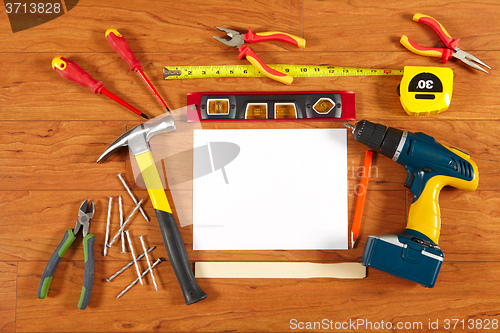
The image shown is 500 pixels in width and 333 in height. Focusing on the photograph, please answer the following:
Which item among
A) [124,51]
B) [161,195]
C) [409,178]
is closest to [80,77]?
[124,51]

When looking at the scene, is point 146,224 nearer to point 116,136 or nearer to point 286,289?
point 116,136

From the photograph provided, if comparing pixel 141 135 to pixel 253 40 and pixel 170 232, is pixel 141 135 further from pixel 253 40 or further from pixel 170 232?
pixel 253 40

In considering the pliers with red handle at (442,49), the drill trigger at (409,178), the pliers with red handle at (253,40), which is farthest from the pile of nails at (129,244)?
the pliers with red handle at (442,49)

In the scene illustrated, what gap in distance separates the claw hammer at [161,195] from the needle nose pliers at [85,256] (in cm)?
21

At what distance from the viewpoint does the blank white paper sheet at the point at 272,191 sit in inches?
41.4

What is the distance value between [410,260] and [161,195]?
29.2 inches

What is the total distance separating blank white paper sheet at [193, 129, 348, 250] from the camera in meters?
1.05

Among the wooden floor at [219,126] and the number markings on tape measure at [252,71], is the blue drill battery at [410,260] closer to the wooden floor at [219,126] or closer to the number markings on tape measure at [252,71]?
the wooden floor at [219,126]

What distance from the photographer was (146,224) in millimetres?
1066

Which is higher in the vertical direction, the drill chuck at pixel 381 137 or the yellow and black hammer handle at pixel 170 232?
the drill chuck at pixel 381 137

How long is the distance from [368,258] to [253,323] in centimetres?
40

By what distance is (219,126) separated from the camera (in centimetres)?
109

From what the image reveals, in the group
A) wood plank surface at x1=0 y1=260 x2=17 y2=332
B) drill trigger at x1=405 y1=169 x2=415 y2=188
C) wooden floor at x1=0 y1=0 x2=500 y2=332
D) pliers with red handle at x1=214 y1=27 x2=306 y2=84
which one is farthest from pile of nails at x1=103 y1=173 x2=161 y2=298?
drill trigger at x1=405 y1=169 x2=415 y2=188

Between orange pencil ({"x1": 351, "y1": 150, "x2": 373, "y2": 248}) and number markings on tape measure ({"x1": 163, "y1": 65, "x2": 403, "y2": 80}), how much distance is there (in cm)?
27
